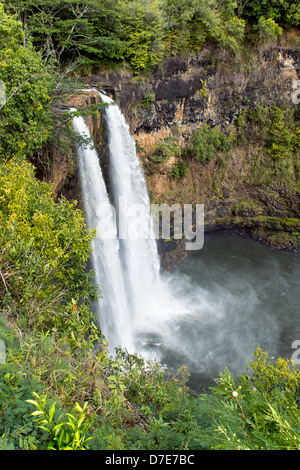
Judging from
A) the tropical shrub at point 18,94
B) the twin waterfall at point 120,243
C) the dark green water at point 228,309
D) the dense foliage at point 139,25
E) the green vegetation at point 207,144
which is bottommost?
the dark green water at point 228,309

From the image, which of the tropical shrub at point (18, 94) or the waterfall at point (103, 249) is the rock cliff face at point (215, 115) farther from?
the tropical shrub at point (18, 94)

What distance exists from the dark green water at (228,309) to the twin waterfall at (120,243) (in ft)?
3.32

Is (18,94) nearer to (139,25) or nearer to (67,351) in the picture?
(67,351)

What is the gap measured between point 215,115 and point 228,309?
10.2 metres

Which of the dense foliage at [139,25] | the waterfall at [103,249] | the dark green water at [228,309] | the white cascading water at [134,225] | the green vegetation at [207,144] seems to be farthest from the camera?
the green vegetation at [207,144]

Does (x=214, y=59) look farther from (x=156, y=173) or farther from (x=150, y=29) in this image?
(x=156, y=173)

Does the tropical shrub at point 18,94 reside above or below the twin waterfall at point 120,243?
above

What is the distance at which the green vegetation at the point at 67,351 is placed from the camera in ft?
9.07

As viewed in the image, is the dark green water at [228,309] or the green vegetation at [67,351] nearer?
the green vegetation at [67,351]

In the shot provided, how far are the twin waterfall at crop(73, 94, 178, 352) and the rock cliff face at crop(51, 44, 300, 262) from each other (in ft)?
6.12

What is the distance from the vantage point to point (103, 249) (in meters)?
10.9

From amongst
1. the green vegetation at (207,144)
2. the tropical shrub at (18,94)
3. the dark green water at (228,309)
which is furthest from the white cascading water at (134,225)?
the tropical shrub at (18,94)

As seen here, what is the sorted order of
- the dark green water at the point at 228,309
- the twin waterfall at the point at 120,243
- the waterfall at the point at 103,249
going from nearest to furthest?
the waterfall at the point at 103,249 < the twin waterfall at the point at 120,243 < the dark green water at the point at 228,309

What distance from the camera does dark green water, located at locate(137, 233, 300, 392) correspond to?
1080cm
